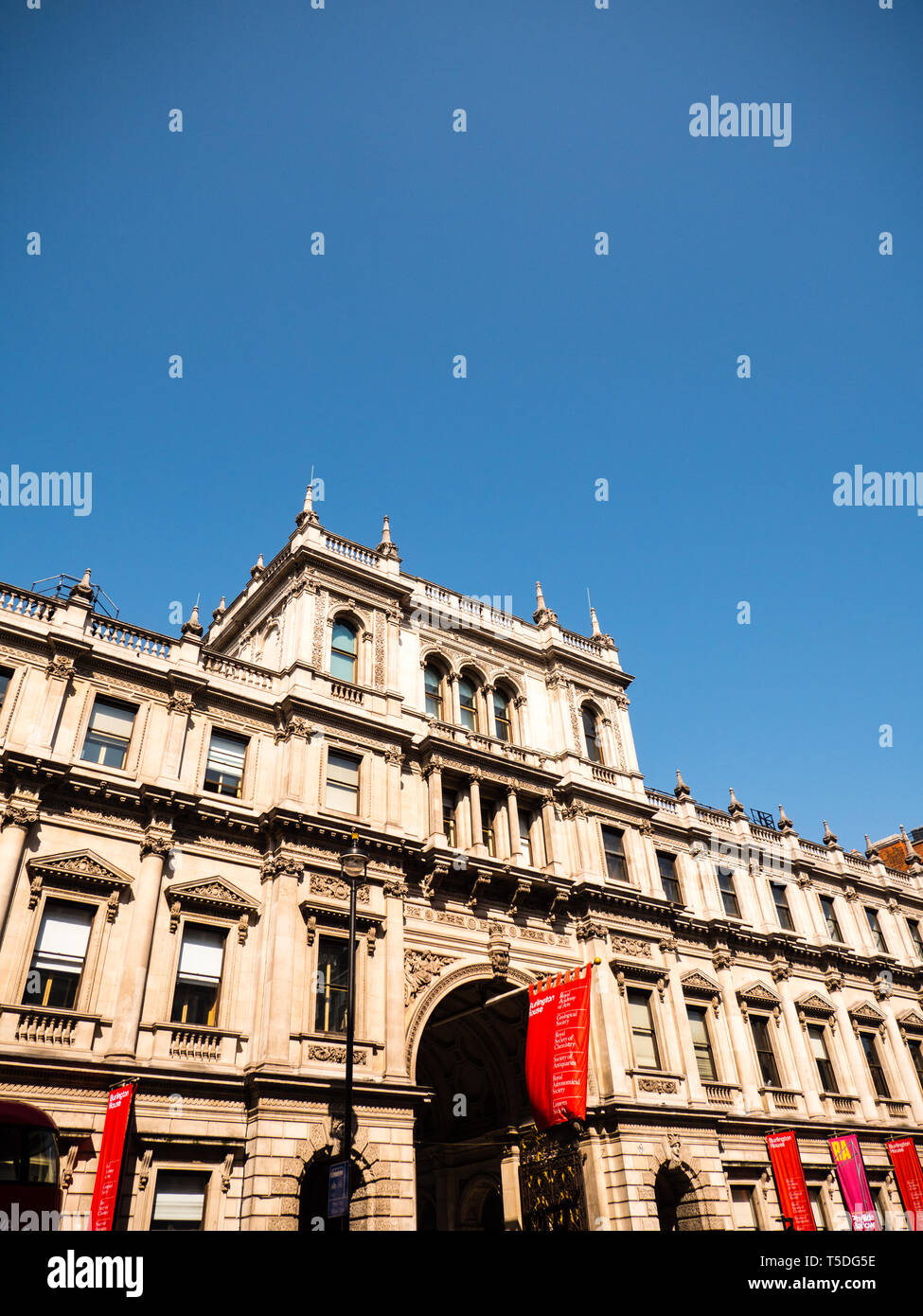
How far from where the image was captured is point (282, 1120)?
20516 millimetres

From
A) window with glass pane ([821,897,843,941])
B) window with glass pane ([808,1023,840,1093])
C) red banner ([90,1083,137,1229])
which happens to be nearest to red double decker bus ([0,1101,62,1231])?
red banner ([90,1083,137,1229])

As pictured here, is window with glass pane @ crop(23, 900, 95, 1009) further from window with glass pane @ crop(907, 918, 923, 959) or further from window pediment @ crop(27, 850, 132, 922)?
window with glass pane @ crop(907, 918, 923, 959)

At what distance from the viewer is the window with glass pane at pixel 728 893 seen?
3728 cm

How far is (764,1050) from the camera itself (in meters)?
34.4

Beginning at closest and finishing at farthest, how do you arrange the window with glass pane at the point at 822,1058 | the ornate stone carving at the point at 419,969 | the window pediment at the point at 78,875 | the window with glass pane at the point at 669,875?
the window pediment at the point at 78,875 < the ornate stone carving at the point at 419,969 < the window with glass pane at the point at 669,875 < the window with glass pane at the point at 822,1058

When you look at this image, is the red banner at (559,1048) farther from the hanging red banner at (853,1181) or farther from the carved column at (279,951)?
the hanging red banner at (853,1181)

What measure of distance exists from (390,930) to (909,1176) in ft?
79.5

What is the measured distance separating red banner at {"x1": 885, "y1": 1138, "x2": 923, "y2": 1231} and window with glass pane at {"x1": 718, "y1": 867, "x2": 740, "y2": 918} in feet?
33.5

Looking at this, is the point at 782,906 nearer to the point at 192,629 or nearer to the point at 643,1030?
the point at 643,1030

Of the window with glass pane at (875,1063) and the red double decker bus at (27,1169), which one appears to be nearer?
the red double decker bus at (27,1169)

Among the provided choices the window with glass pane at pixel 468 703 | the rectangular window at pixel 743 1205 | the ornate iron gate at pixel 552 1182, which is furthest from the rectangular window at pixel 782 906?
the window with glass pane at pixel 468 703

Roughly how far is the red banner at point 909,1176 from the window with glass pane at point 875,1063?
2.73 m
